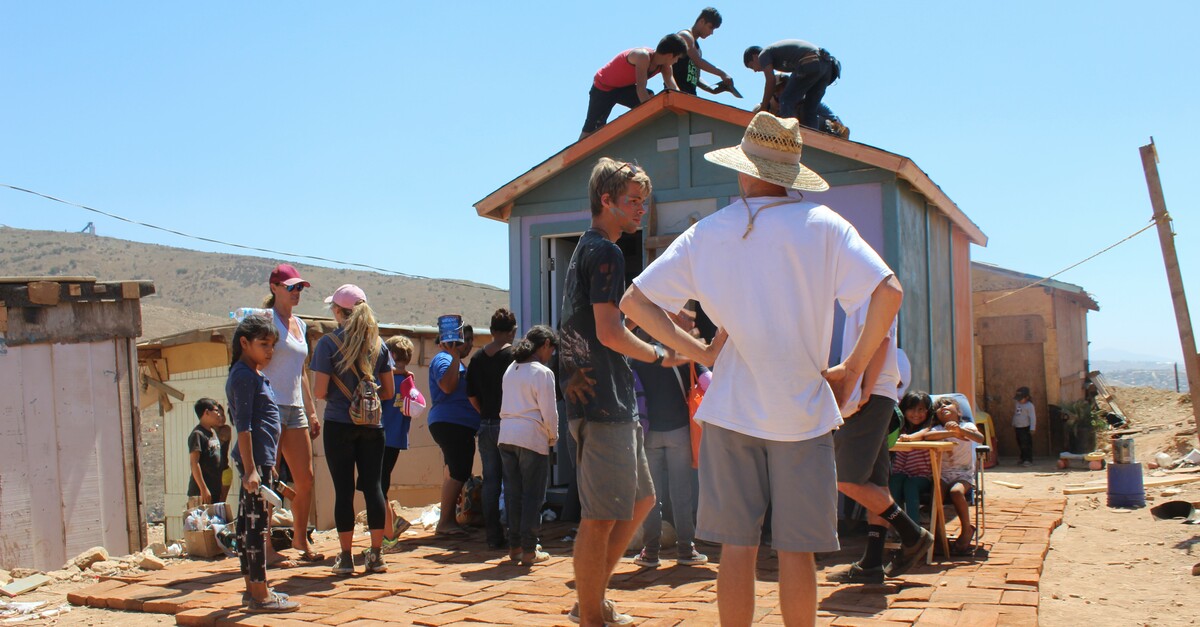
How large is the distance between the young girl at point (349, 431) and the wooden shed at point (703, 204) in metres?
3.04

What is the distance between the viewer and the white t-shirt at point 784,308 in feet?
9.92

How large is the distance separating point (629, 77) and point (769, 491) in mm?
6954

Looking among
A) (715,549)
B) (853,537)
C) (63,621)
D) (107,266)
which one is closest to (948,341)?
(853,537)

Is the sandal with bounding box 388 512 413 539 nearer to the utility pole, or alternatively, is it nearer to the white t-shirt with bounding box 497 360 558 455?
the white t-shirt with bounding box 497 360 558 455

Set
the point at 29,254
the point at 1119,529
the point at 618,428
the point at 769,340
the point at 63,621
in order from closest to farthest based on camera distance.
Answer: the point at 769,340 → the point at 618,428 → the point at 63,621 → the point at 1119,529 → the point at 29,254

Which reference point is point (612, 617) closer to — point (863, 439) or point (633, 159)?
point (863, 439)

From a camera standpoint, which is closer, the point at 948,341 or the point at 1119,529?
the point at 1119,529

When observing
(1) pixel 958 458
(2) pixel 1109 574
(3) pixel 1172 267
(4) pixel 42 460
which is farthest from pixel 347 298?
(3) pixel 1172 267

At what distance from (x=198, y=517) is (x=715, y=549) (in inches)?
147

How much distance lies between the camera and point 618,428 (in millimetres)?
4125

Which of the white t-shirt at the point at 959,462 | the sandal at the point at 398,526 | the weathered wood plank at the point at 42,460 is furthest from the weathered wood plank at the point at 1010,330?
the weathered wood plank at the point at 42,460

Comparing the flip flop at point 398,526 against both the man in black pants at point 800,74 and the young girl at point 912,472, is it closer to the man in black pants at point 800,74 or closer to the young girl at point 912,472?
the young girl at point 912,472

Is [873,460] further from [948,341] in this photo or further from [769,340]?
[948,341]

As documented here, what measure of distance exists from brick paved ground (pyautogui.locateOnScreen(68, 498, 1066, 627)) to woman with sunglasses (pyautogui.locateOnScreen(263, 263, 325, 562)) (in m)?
0.55
